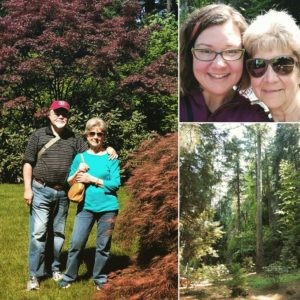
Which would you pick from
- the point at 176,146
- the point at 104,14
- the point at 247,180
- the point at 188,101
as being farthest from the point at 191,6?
the point at 104,14

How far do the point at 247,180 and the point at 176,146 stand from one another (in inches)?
25.9

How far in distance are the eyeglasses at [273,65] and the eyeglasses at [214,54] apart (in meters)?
0.10

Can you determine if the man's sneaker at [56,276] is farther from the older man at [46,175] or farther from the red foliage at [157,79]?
the red foliage at [157,79]

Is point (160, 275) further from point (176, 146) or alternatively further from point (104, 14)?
point (104, 14)

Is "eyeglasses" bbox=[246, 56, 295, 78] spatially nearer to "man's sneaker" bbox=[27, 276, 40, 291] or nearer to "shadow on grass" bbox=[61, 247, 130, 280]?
"shadow on grass" bbox=[61, 247, 130, 280]

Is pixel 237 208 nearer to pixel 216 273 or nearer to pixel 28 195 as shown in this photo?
pixel 216 273

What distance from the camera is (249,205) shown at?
5.58 meters

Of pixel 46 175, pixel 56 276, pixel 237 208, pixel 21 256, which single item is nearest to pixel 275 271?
pixel 237 208

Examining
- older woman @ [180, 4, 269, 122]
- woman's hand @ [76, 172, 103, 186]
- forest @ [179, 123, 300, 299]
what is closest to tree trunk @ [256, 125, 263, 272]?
forest @ [179, 123, 300, 299]

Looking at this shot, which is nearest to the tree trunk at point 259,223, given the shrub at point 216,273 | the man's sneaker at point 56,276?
the shrub at point 216,273

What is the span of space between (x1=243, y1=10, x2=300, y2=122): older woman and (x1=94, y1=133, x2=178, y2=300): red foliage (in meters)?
0.89

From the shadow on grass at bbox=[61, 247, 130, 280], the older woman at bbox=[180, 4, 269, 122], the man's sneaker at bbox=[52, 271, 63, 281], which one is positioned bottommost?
the man's sneaker at bbox=[52, 271, 63, 281]

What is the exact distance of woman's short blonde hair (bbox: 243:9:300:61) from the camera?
5.27 meters

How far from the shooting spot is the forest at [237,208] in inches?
217
